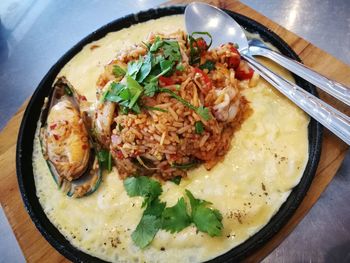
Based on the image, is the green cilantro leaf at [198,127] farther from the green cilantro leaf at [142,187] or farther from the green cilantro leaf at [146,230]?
the green cilantro leaf at [146,230]

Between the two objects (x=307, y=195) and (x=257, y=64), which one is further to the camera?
(x=257, y=64)

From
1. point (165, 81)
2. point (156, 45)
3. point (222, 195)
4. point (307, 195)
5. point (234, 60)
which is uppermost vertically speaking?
point (156, 45)

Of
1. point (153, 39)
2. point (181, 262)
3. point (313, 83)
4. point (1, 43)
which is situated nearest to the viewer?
point (181, 262)

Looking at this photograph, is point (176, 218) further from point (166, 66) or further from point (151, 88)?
point (166, 66)

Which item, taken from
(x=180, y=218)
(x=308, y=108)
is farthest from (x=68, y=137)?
(x=308, y=108)

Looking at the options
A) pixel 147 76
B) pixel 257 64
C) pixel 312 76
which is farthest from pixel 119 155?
pixel 312 76

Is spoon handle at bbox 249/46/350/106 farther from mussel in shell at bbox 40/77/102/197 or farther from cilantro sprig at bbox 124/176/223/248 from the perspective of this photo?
mussel in shell at bbox 40/77/102/197

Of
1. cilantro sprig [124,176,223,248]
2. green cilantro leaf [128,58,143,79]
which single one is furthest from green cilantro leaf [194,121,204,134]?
green cilantro leaf [128,58,143,79]

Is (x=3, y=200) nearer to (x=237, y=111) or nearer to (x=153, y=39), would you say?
(x=153, y=39)
